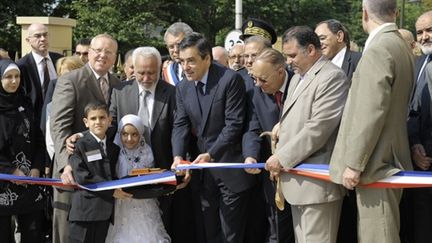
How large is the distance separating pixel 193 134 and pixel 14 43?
21.1m

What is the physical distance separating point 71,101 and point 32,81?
1.90 m

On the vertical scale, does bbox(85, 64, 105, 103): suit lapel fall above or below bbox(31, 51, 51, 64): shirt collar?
below

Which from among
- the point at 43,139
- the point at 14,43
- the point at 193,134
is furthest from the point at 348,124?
the point at 14,43

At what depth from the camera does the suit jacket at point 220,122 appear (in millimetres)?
5316

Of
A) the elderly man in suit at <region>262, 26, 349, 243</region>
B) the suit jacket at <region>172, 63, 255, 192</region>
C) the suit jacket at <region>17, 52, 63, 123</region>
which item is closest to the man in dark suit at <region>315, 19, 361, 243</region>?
the suit jacket at <region>172, 63, 255, 192</region>

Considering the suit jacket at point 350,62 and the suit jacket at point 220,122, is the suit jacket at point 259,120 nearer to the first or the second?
the suit jacket at point 220,122

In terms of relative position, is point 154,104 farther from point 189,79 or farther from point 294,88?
point 294,88

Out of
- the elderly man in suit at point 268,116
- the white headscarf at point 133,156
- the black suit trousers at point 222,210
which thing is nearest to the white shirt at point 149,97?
the white headscarf at point 133,156

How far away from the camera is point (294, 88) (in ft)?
Answer: 15.7

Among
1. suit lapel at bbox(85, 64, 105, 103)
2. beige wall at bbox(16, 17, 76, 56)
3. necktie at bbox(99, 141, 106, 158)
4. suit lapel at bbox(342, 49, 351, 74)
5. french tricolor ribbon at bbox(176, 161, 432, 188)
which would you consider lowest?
french tricolor ribbon at bbox(176, 161, 432, 188)

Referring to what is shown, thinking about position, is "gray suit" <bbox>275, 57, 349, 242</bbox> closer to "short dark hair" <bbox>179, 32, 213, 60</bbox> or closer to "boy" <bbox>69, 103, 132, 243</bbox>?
"short dark hair" <bbox>179, 32, 213, 60</bbox>

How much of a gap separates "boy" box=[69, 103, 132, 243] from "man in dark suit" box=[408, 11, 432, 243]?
2.52 metres

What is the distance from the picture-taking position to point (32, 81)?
23.5ft

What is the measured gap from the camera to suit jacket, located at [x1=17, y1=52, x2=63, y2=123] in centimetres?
698
